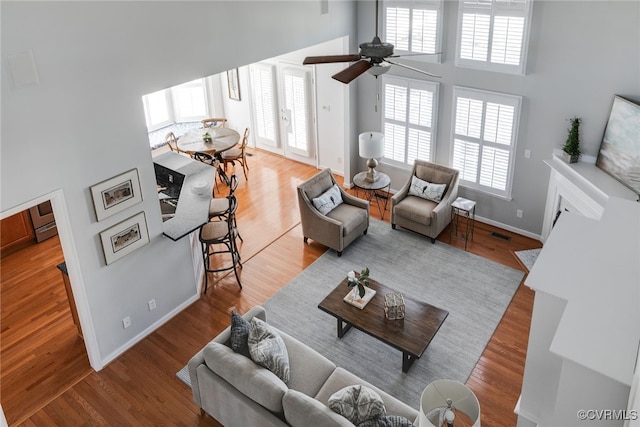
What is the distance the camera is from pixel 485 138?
838 cm

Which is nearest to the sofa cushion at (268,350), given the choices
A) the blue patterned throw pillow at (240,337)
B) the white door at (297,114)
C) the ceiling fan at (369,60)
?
the blue patterned throw pillow at (240,337)

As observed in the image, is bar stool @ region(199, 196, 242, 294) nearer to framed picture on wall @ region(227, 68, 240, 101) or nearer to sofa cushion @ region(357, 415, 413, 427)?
sofa cushion @ region(357, 415, 413, 427)

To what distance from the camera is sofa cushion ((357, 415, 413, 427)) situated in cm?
450

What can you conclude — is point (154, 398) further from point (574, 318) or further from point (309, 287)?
point (574, 318)

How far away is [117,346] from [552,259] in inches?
200

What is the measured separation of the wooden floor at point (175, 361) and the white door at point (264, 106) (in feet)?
11.1

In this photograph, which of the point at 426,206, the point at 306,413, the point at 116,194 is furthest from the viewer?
the point at 426,206

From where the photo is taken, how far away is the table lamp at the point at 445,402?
278 centimetres

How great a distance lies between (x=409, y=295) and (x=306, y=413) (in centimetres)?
310

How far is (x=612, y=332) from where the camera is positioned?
8.54 ft

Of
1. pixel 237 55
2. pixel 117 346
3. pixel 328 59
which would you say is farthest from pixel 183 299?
pixel 328 59

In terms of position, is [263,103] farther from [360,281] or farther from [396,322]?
[396,322]

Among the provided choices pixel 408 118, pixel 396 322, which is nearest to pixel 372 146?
pixel 408 118

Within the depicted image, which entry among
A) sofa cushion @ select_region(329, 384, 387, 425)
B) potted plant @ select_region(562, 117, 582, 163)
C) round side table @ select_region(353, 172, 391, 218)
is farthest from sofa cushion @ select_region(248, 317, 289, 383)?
potted plant @ select_region(562, 117, 582, 163)
